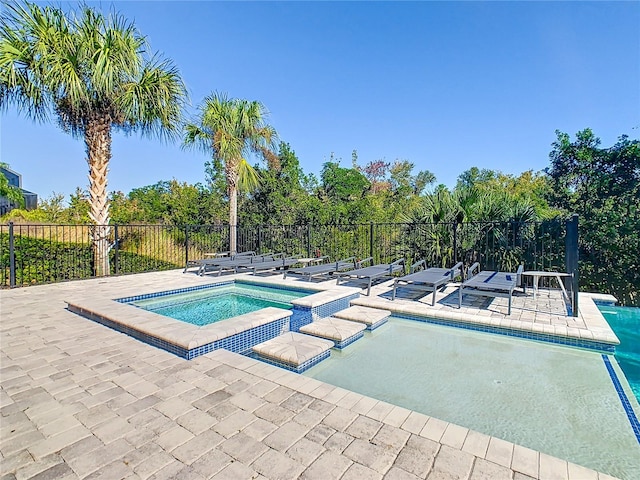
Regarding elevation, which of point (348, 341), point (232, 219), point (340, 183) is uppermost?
point (340, 183)

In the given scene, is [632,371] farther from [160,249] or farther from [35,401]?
[160,249]

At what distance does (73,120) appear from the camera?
845 cm

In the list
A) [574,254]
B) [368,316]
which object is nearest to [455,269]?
[574,254]

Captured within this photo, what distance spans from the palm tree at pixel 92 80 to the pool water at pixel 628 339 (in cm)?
991

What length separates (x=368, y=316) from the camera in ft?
15.7

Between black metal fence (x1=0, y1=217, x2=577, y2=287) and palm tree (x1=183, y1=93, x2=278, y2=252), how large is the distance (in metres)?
1.65

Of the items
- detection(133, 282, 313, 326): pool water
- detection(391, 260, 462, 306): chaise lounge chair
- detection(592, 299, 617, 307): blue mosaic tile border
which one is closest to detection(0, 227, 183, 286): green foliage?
detection(133, 282, 313, 326): pool water

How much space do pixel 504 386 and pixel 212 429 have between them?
2601 millimetres

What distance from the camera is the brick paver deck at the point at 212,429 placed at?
5.56ft

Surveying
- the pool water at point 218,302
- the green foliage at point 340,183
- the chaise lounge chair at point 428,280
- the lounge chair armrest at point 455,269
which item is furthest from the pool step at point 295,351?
the green foliage at point 340,183

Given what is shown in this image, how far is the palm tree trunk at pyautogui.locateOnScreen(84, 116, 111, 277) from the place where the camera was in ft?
26.9

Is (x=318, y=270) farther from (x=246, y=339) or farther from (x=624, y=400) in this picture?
(x=624, y=400)

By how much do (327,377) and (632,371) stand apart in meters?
3.27

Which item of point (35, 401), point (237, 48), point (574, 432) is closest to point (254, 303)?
point (35, 401)
